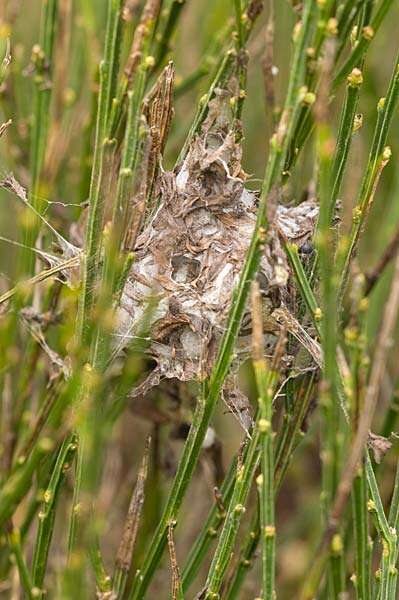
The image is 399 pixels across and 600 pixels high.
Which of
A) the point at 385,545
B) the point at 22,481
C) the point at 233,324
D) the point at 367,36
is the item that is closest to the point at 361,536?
the point at 385,545

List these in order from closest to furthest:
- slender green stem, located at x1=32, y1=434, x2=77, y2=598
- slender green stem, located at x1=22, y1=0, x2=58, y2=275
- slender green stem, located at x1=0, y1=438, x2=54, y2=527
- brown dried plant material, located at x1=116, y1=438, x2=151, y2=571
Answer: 1. slender green stem, located at x1=0, y1=438, x2=54, y2=527
2. slender green stem, located at x1=32, y1=434, x2=77, y2=598
3. brown dried plant material, located at x1=116, y1=438, x2=151, y2=571
4. slender green stem, located at x1=22, y1=0, x2=58, y2=275

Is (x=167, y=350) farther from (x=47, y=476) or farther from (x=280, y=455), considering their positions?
(x=47, y=476)

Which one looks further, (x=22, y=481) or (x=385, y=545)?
(x=385, y=545)

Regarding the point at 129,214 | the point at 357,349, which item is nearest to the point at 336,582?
the point at 357,349

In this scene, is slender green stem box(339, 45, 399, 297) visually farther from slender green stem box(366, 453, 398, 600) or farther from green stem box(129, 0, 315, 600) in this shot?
slender green stem box(366, 453, 398, 600)

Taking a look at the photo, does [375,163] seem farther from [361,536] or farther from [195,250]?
[361,536]

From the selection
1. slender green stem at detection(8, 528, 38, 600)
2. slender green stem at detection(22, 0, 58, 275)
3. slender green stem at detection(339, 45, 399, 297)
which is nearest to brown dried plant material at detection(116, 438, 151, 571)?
slender green stem at detection(8, 528, 38, 600)

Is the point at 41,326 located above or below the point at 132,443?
above

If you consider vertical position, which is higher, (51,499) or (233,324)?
(233,324)

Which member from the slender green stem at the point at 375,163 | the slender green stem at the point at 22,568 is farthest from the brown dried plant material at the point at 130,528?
the slender green stem at the point at 375,163
